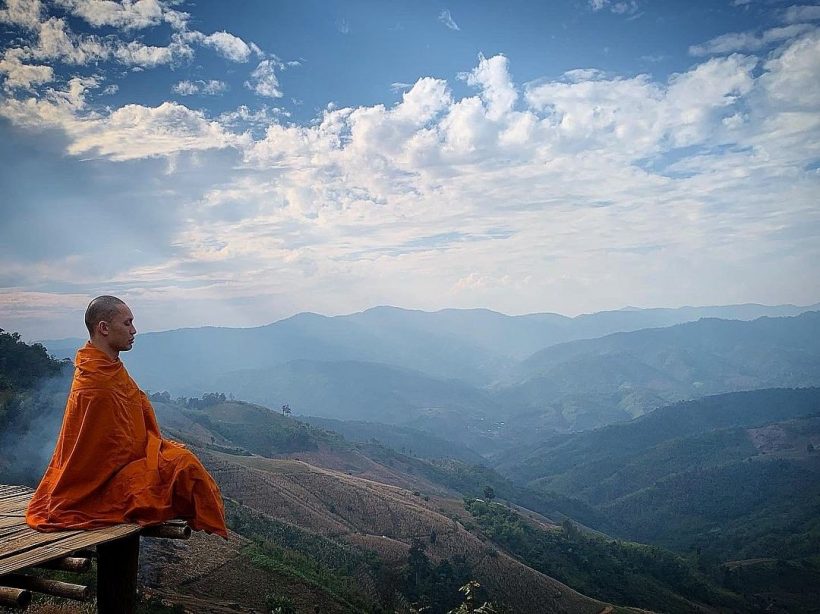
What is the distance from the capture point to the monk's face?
5656 millimetres

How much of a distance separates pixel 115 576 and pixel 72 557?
0.80m

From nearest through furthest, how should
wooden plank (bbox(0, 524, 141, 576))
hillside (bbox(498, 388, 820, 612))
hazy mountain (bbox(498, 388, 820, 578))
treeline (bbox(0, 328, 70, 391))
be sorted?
wooden plank (bbox(0, 524, 141, 576)), treeline (bbox(0, 328, 70, 391)), hillside (bbox(498, 388, 820, 612)), hazy mountain (bbox(498, 388, 820, 578))

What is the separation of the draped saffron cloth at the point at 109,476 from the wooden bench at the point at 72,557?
0.15 m

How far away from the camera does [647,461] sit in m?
154

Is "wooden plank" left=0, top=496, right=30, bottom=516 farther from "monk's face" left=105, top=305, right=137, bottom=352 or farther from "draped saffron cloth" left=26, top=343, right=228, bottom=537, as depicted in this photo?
"monk's face" left=105, top=305, right=137, bottom=352

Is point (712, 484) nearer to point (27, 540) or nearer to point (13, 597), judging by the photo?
point (27, 540)

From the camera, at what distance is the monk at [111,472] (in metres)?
5.12

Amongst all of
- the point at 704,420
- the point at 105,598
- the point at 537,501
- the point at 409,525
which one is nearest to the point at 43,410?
the point at 409,525

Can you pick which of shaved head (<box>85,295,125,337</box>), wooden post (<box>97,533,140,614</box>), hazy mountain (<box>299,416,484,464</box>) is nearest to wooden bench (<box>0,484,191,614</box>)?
wooden post (<box>97,533,140,614</box>)

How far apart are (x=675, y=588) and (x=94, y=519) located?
73.5 m

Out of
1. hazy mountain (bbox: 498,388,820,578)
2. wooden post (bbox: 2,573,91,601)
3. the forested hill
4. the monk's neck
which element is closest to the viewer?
wooden post (bbox: 2,573,91,601)

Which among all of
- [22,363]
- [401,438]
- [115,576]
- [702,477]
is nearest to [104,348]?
[115,576]

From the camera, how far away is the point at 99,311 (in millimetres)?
5637

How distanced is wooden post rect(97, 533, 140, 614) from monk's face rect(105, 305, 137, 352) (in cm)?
186
